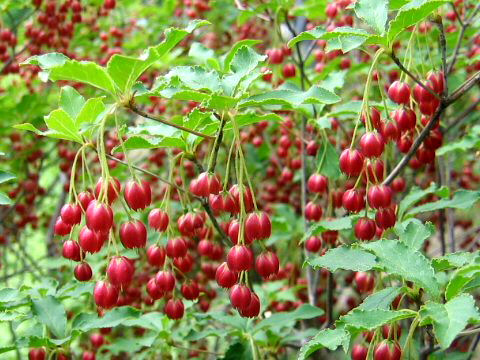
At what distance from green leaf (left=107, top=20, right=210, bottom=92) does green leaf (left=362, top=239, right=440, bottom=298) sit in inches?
28.6

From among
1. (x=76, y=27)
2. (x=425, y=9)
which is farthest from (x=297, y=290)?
(x=76, y=27)

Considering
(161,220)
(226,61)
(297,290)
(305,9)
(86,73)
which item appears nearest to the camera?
(86,73)

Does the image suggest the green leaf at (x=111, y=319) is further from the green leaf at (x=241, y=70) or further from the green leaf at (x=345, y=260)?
the green leaf at (x=241, y=70)

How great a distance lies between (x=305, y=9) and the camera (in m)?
3.24

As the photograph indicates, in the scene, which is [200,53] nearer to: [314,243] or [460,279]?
[314,243]

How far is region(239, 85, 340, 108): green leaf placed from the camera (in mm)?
1812

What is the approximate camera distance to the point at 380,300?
175 cm

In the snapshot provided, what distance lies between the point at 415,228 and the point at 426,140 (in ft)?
1.55

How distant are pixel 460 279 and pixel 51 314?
140cm

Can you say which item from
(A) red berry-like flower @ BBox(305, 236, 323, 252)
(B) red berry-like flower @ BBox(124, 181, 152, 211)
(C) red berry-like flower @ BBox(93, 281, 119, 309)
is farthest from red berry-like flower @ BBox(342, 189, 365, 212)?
(C) red berry-like flower @ BBox(93, 281, 119, 309)

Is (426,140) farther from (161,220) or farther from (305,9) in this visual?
(305,9)

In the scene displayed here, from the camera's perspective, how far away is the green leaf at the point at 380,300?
1.72 m

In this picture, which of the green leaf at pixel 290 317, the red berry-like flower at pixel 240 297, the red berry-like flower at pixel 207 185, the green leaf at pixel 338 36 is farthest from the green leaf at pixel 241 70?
the green leaf at pixel 290 317

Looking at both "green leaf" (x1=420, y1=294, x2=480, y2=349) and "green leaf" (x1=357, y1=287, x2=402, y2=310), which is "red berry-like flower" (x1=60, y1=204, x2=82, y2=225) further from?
"green leaf" (x1=420, y1=294, x2=480, y2=349)
